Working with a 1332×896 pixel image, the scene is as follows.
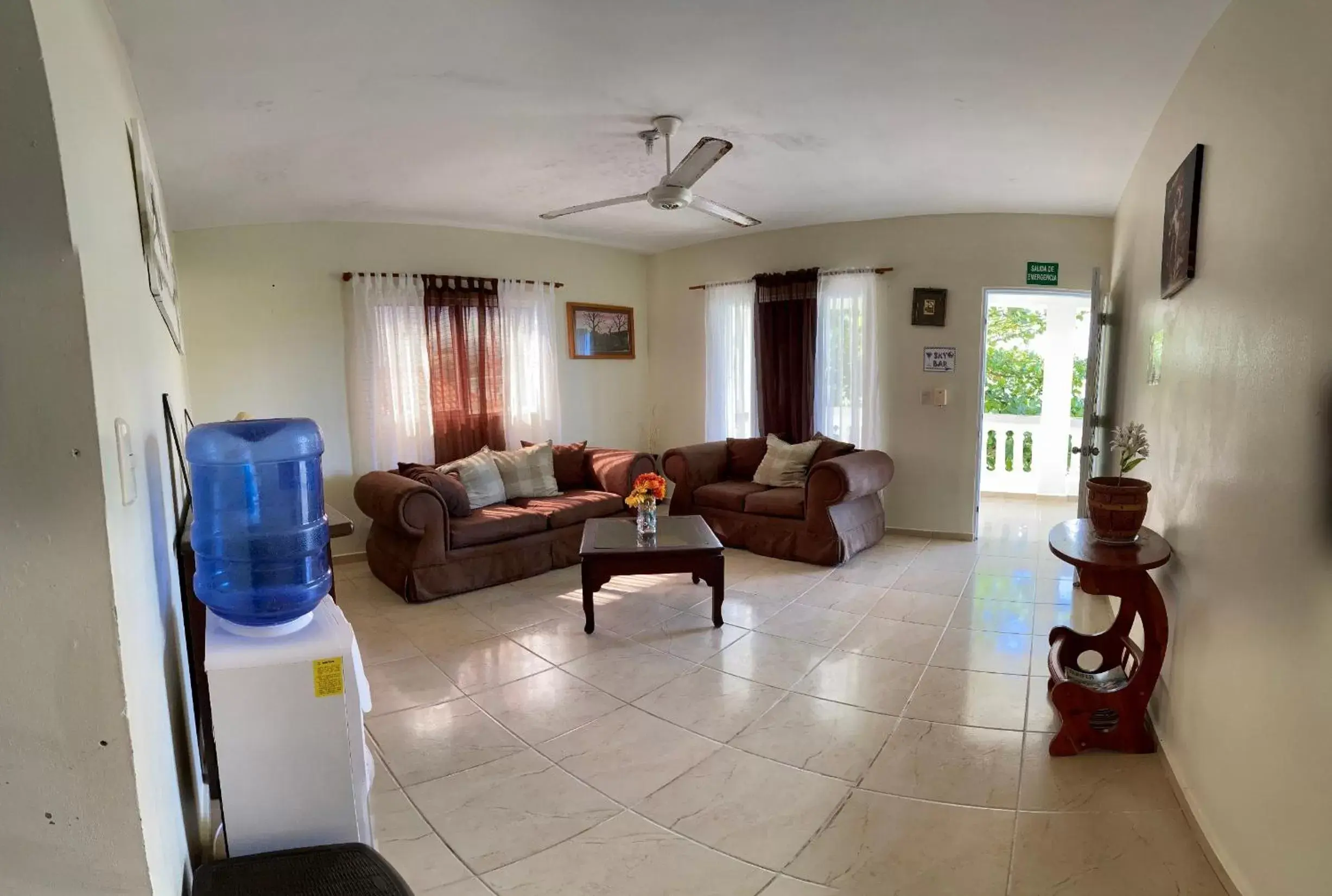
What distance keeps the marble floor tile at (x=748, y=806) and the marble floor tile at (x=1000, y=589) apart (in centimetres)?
216

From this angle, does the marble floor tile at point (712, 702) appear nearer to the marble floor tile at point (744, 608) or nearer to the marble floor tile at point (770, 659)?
the marble floor tile at point (770, 659)

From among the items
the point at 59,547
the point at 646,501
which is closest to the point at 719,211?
the point at 646,501

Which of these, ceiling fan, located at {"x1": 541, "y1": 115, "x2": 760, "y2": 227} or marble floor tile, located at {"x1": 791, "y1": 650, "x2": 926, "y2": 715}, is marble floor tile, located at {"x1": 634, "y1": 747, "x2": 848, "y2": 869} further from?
ceiling fan, located at {"x1": 541, "y1": 115, "x2": 760, "y2": 227}

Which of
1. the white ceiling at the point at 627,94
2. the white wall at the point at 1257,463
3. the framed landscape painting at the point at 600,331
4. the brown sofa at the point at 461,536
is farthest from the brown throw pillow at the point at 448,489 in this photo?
the white wall at the point at 1257,463

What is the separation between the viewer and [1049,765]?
220 centimetres

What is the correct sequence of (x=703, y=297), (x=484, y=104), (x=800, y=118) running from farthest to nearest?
(x=703, y=297)
(x=800, y=118)
(x=484, y=104)

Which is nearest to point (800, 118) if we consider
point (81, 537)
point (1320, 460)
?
point (1320, 460)

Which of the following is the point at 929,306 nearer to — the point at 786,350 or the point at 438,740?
the point at 786,350

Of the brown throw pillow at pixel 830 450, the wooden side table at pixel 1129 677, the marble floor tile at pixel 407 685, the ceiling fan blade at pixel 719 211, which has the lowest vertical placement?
the marble floor tile at pixel 407 685

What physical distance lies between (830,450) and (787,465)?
1.15ft

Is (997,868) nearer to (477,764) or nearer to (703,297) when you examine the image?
(477,764)

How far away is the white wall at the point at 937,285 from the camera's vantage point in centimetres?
470

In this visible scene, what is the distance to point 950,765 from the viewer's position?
86.4 inches

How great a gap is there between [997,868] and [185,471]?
9.53 ft
